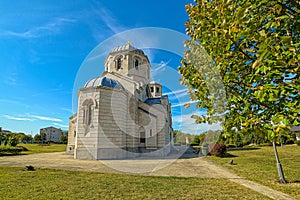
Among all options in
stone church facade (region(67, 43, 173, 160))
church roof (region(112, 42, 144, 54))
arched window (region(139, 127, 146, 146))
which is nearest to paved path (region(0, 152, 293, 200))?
stone church facade (region(67, 43, 173, 160))

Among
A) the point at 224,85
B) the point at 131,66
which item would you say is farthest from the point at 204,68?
the point at 131,66

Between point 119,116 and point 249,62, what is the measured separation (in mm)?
14904

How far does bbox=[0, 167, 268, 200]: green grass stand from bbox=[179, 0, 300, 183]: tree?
121 inches

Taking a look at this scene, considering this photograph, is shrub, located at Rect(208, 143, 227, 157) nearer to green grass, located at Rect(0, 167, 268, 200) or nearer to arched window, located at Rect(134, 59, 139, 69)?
green grass, located at Rect(0, 167, 268, 200)

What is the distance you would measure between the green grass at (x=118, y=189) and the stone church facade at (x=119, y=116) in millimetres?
8382

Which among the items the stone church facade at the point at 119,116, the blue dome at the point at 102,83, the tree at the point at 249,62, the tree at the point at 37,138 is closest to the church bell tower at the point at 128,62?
the stone church facade at the point at 119,116

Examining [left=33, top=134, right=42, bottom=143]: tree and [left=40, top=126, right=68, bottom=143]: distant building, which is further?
[left=40, top=126, right=68, bottom=143]: distant building

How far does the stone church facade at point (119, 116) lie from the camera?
15805 mm

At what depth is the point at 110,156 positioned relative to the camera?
1588 centimetres

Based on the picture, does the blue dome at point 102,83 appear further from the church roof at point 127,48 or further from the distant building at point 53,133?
the distant building at point 53,133

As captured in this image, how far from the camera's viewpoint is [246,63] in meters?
3.79

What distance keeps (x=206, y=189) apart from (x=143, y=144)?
14.5 meters

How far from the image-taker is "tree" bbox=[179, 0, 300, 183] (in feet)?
8.17

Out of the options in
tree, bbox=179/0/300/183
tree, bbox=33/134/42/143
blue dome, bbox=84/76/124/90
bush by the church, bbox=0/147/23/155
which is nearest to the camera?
tree, bbox=179/0/300/183
